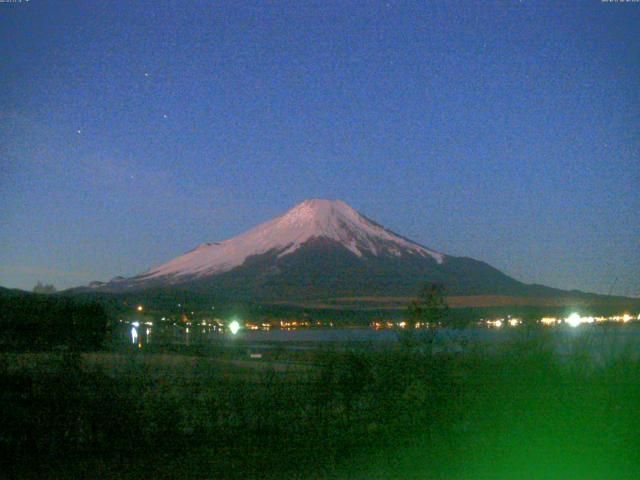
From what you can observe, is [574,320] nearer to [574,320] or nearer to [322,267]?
[574,320]

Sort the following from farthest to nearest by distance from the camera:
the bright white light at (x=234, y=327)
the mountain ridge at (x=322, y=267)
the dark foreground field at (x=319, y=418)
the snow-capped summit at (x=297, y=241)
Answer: the snow-capped summit at (x=297, y=241) → the mountain ridge at (x=322, y=267) → the bright white light at (x=234, y=327) → the dark foreground field at (x=319, y=418)

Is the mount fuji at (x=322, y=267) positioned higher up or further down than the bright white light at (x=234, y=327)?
higher up

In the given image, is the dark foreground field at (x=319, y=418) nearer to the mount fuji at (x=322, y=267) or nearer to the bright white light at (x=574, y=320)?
the bright white light at (x=574, y=320)

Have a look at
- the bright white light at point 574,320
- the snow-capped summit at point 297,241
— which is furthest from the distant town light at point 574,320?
the snow-capped summit at point 297,241

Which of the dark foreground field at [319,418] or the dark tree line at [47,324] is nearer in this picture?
the dark foreground field at [319,418]

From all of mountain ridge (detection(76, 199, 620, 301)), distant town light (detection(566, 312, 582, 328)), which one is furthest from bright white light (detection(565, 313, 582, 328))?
mountain ridge (detection(76, 199, 620, 301))

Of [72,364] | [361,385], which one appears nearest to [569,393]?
[361,385]

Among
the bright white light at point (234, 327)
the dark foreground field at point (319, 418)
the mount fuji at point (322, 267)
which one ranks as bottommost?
the dark foreground field at point (319, 418)

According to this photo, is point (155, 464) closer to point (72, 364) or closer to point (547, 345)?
point (72, 364)

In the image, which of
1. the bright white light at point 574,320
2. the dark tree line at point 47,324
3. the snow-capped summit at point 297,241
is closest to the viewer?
the dark tree line at point 47,324
